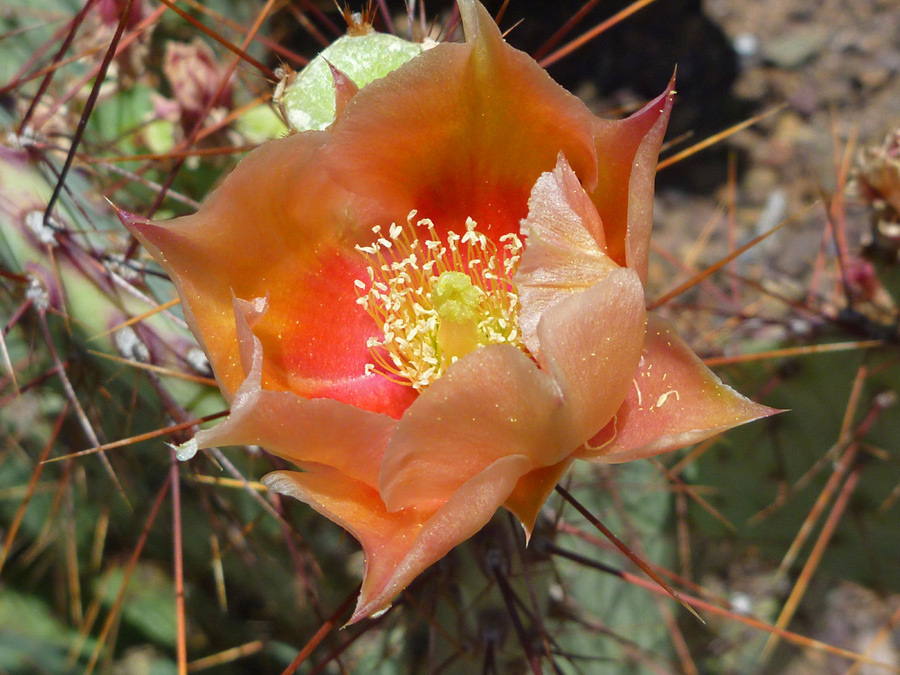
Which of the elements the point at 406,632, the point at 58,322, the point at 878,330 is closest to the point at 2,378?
the point at 58,322

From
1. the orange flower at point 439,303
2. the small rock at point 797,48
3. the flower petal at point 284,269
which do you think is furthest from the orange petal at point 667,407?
the small rock at point 797,48

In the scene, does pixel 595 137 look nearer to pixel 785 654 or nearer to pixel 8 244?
pixel 8 244

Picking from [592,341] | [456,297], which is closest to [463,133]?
[456,297]

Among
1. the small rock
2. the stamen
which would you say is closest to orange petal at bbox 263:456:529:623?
the stamen

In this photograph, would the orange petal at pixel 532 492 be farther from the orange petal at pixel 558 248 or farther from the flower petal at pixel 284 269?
the flower petal at pixel 284 269

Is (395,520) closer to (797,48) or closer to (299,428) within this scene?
(299,428)
